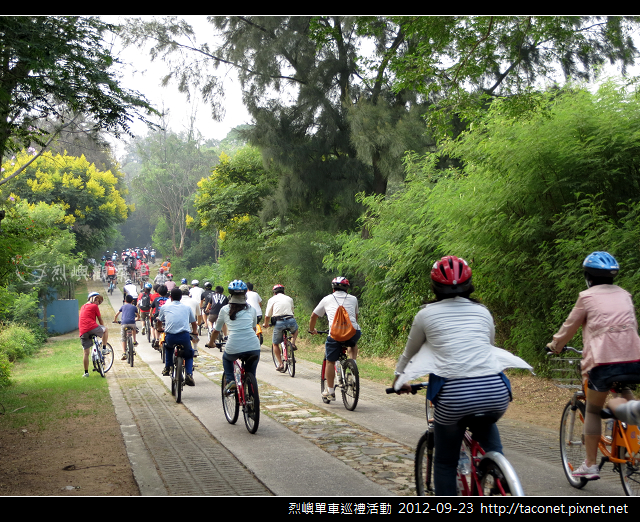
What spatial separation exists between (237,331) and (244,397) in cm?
85

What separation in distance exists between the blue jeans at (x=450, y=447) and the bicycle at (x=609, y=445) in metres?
1.49

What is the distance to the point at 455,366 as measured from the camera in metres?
3.47

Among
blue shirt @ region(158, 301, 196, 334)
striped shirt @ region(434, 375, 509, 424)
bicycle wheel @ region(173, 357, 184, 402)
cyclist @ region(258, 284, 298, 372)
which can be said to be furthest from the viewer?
cyclist @ region(258, 284, 298, 372)

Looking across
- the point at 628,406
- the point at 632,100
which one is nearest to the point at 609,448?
the point at 628,406

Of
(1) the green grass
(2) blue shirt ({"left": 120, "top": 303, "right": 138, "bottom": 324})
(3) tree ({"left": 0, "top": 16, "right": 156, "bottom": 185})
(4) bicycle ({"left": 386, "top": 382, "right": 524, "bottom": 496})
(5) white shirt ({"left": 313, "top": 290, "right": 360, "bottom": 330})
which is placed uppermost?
(3) tree ({"left": 0, "top": 16, "right": 156, "bottom": 185})

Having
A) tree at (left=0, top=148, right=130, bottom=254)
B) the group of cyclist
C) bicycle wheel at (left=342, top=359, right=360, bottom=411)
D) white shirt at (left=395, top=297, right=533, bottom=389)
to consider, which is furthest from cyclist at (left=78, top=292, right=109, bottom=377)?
tree at (left=0, top=148, right=130, bottom=254)

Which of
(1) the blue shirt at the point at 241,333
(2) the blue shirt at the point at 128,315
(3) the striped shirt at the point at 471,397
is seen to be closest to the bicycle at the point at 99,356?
(2) the blue shirt at the point at 128,315

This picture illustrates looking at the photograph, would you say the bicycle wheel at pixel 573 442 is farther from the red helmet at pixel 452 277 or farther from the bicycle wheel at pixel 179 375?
the bicycle wheel at pixel 179 375

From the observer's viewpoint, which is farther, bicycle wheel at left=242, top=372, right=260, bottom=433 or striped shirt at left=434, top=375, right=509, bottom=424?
bicycle wheel at left=242, top=372, right=260, bottom=433

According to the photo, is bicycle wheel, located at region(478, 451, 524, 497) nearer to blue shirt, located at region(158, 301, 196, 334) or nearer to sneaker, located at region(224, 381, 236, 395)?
sneaker, located at region(224, 381, 236, 395)

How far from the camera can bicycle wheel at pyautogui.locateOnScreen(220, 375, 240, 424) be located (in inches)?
316

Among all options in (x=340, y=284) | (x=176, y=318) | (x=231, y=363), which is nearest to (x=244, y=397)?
(x=231, y=363)

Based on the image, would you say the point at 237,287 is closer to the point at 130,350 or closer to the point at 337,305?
the point at 337,305

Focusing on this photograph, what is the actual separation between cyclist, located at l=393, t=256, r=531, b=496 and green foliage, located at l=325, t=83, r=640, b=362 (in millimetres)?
5145
